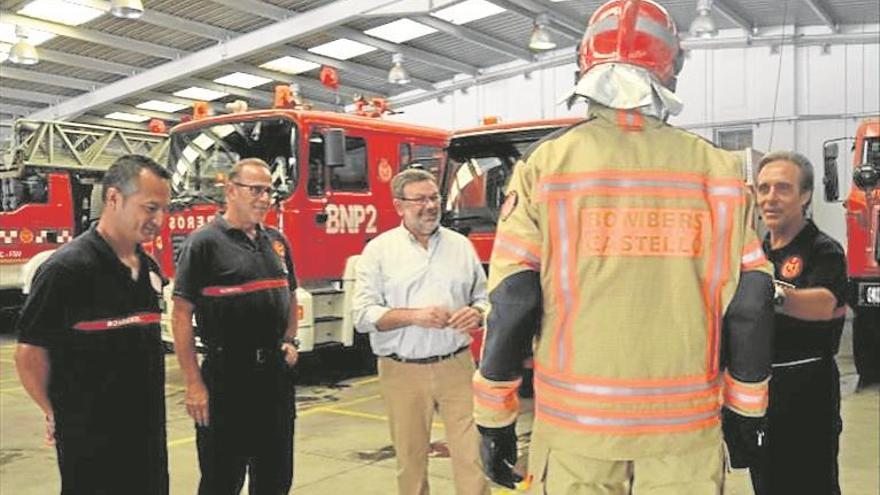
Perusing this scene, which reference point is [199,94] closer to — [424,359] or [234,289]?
[234,289]

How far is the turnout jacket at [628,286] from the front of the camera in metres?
1.87

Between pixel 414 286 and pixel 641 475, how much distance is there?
1767 millimetres

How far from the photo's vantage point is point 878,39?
38.9ft

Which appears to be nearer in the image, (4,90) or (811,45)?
(811,45)

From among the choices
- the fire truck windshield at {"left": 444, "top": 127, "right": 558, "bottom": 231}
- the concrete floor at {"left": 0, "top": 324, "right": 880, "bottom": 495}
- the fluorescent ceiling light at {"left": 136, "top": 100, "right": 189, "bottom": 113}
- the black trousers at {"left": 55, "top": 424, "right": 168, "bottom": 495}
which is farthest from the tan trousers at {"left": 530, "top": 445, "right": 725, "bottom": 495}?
the fluorescent ceiling light at {"left": 136, "top": 100, "right": 189, "bottom": 113}

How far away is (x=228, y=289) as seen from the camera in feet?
10.9

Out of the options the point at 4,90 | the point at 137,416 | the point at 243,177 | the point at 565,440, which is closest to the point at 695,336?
the point at 565,440

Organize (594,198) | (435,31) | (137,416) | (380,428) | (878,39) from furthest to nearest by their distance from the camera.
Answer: (435,31), (878,39), (380,428), (137,416), (594,198)

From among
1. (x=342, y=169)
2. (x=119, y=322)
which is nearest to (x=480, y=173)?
(x=342, y=169)

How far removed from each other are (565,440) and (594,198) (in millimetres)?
543

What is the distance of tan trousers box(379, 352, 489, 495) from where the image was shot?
3.45 m

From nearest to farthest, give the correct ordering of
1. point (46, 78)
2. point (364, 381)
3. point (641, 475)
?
point (641, 475) → point (364, 381) → point (46, 78)

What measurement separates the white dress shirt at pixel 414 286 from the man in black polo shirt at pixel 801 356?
1.23m

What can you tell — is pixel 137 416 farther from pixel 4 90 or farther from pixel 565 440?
pixel 4 90
